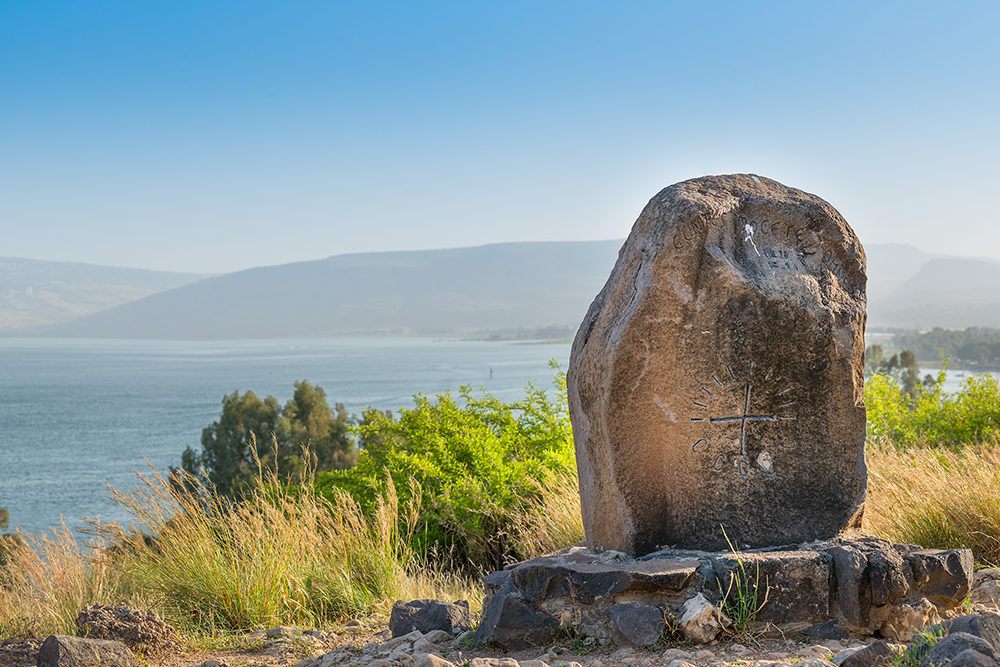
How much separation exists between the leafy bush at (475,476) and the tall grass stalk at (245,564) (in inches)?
62.1

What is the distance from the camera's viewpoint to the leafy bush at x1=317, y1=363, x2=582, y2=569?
8.41 m

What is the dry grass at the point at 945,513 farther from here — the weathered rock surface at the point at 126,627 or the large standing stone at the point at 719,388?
the weathered rock surface at the point at 126,627

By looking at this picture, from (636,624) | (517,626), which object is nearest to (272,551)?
(517,626)

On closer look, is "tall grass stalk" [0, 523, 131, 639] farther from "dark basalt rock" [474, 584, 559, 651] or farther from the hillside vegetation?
"dark basalt rock" [474, 584, 559, 651]

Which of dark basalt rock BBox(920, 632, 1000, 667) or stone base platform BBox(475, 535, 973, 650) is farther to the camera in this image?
stone base platform BBox(475, 535, 973, 650)

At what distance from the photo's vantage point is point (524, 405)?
11641 mm

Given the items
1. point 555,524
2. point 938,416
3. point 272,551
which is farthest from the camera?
point 938,416

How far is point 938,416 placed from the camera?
35.1 ft

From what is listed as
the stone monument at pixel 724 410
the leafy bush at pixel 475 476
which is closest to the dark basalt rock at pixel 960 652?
the stone monument at pixel 724 410

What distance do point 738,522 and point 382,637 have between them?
2.31 m

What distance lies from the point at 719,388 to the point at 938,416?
794 centimetres

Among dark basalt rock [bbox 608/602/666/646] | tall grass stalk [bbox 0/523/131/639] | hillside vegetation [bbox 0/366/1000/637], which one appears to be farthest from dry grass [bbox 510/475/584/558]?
tall grass stalk [bbox 0/523/131/639]

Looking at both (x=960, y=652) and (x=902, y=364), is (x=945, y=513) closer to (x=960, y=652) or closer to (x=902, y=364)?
(x=960, y=652)

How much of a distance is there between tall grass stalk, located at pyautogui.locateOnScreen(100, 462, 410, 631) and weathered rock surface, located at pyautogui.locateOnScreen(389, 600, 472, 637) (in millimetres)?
1001
